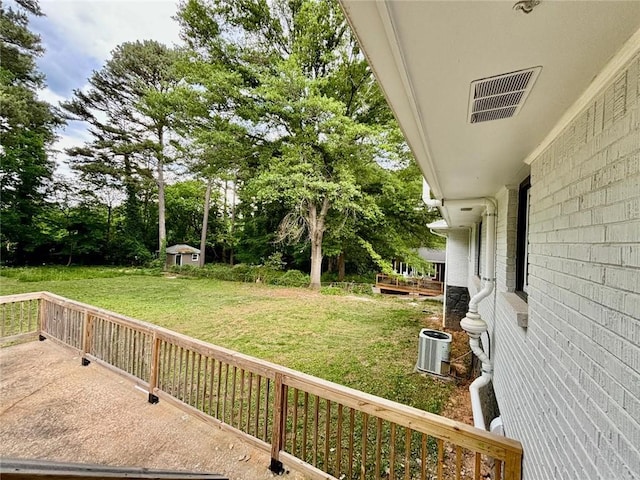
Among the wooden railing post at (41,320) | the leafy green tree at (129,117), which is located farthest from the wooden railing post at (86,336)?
the leafy green tree at (129,117)

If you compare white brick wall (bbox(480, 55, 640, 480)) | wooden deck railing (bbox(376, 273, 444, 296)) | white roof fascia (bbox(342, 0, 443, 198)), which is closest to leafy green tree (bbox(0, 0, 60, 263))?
white roof fascia (bbox(342, 0, 443, 198))

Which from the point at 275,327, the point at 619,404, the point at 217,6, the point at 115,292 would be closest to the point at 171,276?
the point at 115,292

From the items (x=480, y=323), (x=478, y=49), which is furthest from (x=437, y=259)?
(x=478, y=49)

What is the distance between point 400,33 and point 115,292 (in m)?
12.4

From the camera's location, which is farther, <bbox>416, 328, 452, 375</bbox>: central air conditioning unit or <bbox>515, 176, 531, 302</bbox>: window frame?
<bbox>416, 328, 452, 375</bbox>: central air conditioning unit

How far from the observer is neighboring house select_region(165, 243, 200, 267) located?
62.5ft

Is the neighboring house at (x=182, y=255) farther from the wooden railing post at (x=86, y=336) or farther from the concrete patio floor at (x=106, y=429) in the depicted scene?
the concrete patio floor at (x=106, y=429)

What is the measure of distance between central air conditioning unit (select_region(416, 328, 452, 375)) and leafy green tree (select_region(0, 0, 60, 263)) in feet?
51.7

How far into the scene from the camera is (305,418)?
2271mm

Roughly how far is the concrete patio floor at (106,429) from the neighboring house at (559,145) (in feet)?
6.81

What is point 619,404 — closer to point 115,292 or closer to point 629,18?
point 629,18

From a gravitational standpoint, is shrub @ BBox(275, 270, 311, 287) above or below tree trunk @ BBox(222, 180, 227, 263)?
below

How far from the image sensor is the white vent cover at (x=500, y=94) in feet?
3.80

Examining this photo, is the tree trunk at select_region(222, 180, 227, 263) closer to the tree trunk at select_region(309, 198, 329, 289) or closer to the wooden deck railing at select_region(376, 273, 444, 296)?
the tree trunk at select_region(309, 198, 329, 289)
